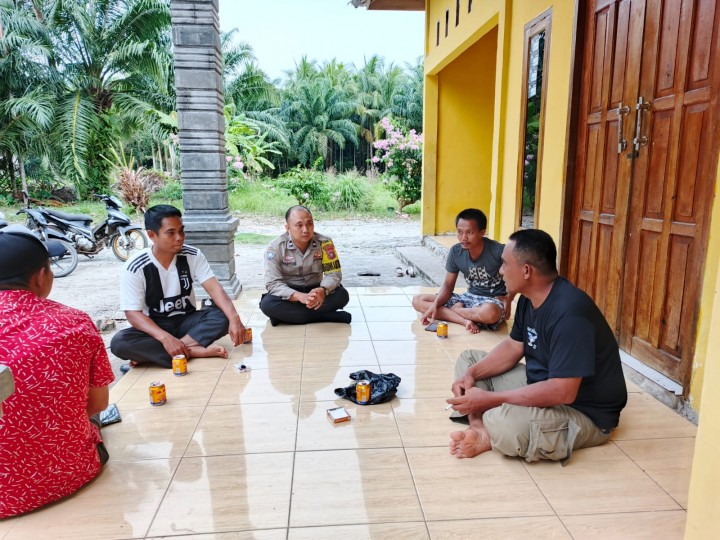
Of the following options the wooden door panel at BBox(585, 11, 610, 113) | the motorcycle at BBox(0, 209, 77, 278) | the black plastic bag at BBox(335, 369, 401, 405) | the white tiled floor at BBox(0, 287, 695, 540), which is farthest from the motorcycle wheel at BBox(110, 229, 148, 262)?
the wooden door panel at BBox(585, 11, 610, 113)

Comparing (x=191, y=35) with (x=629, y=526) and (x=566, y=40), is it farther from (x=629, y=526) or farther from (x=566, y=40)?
(x=629, y=526)

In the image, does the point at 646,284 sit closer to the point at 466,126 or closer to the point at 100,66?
the point at 466,126

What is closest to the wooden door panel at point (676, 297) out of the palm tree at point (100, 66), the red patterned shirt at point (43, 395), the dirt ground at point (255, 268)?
the red patterned shirt at point (43, 395)

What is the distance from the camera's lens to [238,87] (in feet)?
57.3

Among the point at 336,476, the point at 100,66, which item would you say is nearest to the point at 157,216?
the point at 336,476

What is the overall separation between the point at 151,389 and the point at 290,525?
149 cm

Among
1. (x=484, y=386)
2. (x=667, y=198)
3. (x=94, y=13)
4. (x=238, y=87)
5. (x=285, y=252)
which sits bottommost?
(x=484, y=386)

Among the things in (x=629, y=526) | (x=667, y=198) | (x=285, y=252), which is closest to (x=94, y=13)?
(x=285, y=252)

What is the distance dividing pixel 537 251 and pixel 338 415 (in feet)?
4.60

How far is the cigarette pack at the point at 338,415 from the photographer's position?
2.90m

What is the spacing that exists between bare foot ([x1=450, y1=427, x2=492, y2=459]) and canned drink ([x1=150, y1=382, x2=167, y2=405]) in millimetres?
1750

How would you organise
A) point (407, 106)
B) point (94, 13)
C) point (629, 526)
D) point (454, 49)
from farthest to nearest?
point (407, 106) < point (94, 13) < point (454, 49) < point (629, 526)

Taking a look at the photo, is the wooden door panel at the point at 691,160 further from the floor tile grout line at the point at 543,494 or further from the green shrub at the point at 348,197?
the green shrub at the point at 348,197

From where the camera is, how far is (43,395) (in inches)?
78.7
